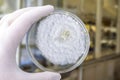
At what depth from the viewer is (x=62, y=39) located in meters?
0.57

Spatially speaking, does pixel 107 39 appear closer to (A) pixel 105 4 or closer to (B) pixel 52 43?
(A) pixel 105 4

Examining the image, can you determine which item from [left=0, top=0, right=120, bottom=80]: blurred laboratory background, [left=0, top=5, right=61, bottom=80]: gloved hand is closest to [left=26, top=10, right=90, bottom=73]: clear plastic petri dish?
[left=0, top=5, right=61, bottom=80]: gloved hand

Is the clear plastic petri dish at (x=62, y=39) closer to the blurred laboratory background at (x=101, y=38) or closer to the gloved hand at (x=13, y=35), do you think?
the gloved hand at (x=13, y=35)

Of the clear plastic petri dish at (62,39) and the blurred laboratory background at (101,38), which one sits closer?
the clear plastic petri dish at (62,39)

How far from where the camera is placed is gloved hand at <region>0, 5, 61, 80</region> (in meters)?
0.51

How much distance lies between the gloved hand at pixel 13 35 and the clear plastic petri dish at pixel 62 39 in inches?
1.2

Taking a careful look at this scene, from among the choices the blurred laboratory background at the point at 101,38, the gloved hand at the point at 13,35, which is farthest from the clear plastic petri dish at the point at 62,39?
the blurred laboratory background at the point at 101,38

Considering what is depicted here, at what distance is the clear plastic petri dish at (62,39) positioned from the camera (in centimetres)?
55

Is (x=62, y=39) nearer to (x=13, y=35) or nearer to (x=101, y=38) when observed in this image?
(x=13, y=35)

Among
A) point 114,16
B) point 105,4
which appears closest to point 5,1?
point 105,4

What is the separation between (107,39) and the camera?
324cm

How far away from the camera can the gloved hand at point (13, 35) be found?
51 centimetres

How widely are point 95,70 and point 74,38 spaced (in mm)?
2308

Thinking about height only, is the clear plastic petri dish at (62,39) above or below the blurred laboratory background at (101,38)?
above
